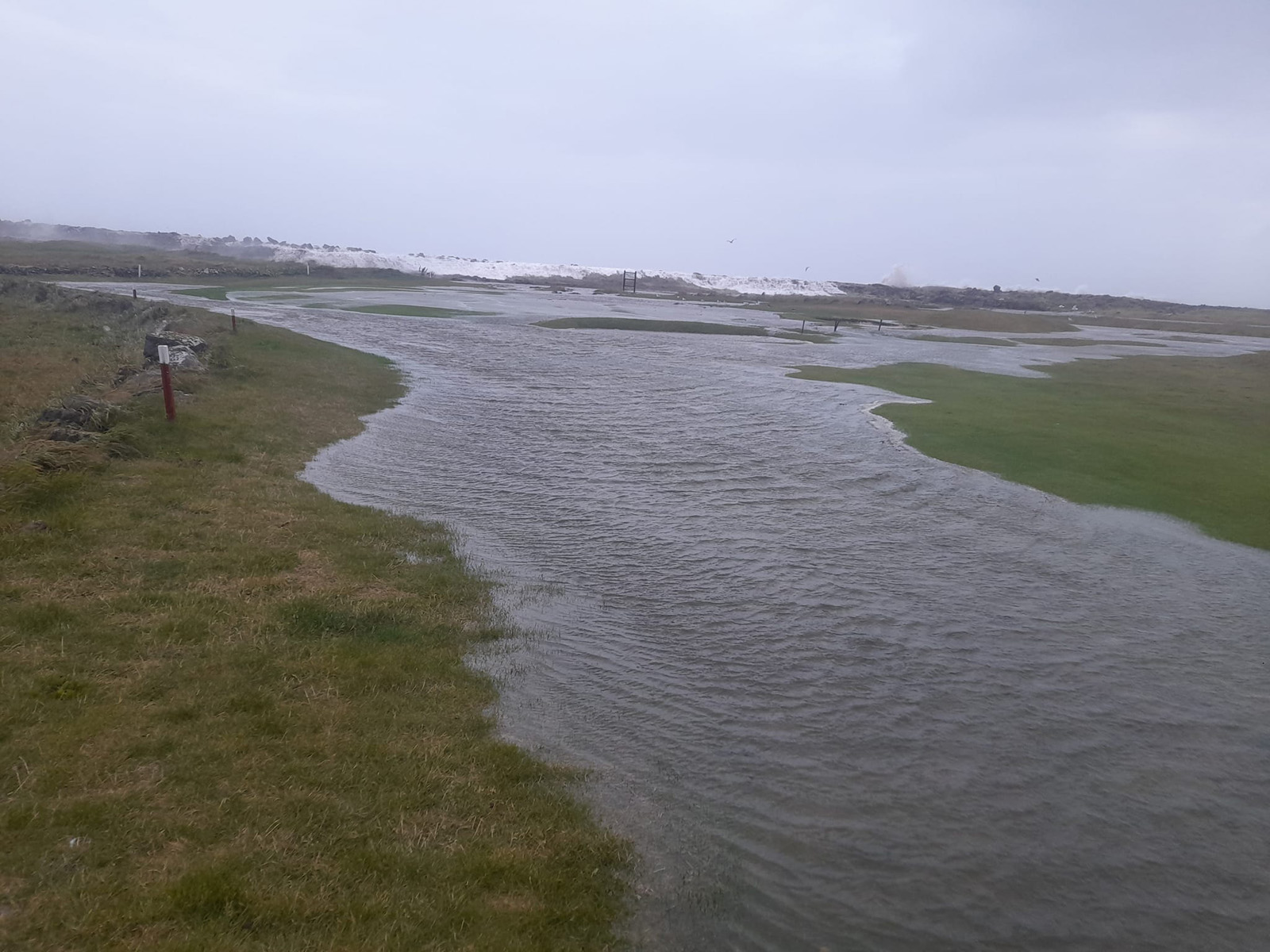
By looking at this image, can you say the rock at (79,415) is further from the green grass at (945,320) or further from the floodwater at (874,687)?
the green grass at (945,320)

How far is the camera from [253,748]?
7.37 metres

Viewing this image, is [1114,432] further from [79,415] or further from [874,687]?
[79,415]

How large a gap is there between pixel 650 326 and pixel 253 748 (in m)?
62.3

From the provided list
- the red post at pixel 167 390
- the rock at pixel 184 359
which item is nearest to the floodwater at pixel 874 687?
the red post at pixel 167 390

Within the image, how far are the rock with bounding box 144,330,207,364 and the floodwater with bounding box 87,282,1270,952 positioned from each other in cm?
861

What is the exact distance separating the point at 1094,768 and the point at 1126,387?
34223 mm

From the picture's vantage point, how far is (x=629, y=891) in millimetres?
6508

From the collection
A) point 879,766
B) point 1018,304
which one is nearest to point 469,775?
point 879,766

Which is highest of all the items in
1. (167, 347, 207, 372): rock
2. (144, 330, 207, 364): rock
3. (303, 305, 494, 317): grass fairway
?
(303, 305, 494, 317): grass fairway

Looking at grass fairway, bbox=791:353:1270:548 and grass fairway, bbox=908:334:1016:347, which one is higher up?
grass fairway, bbox=908:334:1016:347

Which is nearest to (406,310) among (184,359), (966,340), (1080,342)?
(184,359)

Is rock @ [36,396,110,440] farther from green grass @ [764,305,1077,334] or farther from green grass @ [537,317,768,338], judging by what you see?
green grass @ [764,305,1077,334]

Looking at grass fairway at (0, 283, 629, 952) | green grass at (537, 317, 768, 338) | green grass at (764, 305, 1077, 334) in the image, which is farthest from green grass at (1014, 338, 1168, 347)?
grass fairway at (0, 283, 629, 952)

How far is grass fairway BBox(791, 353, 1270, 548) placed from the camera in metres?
19.0
